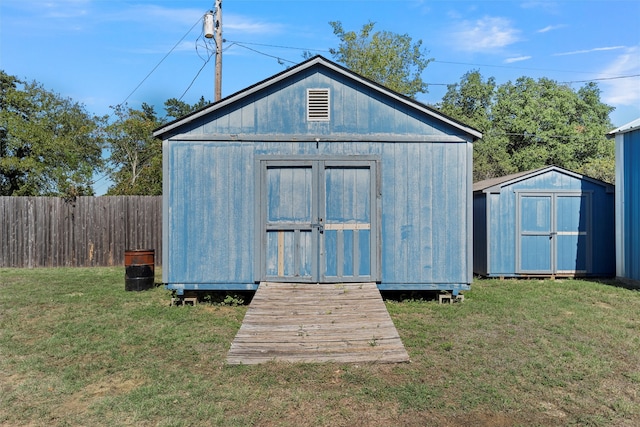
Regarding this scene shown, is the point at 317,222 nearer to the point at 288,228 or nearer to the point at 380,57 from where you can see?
the point at 288,228

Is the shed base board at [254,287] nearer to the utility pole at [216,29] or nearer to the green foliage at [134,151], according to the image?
the utility pole at [216,29]

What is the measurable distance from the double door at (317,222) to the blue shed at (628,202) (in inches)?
268

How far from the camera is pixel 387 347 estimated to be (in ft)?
17.9

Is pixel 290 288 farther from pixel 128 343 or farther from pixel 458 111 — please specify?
pixel 458 111

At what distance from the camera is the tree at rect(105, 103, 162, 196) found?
21.4 meters

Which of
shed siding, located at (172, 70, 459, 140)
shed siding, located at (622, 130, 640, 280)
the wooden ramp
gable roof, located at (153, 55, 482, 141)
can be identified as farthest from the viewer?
shed siding, located at (622, 130, 640, 280)

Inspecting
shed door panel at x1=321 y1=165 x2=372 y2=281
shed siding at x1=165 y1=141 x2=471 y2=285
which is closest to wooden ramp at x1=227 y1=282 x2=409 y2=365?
shed door panel at x1=321 y1=165 x2=372 y2=281

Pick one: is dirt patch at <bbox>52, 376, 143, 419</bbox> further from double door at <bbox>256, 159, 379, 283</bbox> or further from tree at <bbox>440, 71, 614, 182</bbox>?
tree at <bbox>440, 71, 614, 182</bbox>

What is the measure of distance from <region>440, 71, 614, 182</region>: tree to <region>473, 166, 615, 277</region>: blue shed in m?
19.1

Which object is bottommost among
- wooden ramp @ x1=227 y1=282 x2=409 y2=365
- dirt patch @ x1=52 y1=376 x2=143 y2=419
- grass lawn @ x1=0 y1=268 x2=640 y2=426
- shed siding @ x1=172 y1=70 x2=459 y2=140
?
dirt patch @ x1=52 y1=376 x2=143 y2=419

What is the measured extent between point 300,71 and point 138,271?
5.87m

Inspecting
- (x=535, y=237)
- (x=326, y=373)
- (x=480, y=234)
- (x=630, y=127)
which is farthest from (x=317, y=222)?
(x=630, y=127)

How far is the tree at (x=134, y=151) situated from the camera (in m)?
21.4

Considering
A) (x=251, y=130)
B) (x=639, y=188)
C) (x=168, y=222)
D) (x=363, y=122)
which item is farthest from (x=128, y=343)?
(x=639, y=188)
